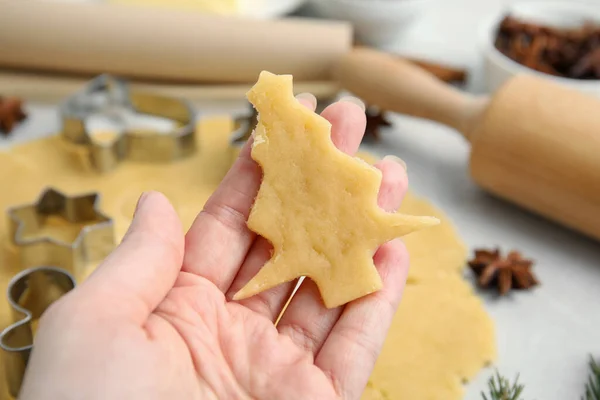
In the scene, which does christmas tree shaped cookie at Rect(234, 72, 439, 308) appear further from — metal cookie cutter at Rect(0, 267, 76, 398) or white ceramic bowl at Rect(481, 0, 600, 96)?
white ceramic bowl at Rect(481, 0, 600, 96)

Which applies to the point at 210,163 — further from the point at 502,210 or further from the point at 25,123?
the point at 502,210

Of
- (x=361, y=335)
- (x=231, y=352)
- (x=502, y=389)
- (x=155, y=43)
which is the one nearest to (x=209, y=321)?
(x=231, y=352)

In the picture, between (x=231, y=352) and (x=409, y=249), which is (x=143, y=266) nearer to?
(x=231, y=352)

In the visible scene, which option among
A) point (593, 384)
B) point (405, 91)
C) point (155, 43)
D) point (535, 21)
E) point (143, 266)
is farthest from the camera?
point (535, 21)

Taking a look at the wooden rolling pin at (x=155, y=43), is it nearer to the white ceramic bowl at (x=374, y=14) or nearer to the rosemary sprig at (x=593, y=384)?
the white ceramic bowl at (x=374, y=14)

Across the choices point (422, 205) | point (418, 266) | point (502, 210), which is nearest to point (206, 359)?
point (418, 266)

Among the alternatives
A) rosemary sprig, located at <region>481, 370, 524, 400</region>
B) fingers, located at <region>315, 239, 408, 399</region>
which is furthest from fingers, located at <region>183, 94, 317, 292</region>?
rosemary sprig, located at <region>481, 370, 524, 400</region>

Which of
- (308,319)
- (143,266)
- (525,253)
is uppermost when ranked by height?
(143,266)

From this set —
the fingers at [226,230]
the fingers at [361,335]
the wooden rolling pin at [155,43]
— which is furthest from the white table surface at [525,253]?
the fingers at [226,230]

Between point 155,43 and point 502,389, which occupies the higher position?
point 155,43
